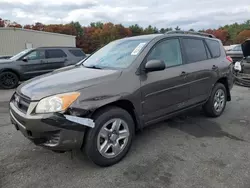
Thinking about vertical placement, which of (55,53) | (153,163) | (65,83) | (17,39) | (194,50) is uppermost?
(17,39)

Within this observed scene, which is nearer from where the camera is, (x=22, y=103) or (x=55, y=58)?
(x=22, y=103)

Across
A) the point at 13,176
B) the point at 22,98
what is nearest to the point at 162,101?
the point at 22,98

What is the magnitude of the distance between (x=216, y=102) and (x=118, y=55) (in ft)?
8.25

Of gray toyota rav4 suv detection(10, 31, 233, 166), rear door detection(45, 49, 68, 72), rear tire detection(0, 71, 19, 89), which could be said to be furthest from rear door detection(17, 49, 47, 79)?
gray toyota rav4 suv detection(10, 31, 233, 166)

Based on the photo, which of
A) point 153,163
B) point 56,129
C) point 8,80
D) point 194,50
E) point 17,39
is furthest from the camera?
point 17,39

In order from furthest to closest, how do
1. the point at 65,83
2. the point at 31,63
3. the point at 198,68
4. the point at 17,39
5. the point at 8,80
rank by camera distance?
the point at 17,39 < the point at 31,63 < the point at 8,80 < the point at 198,68 < the point at 65,83

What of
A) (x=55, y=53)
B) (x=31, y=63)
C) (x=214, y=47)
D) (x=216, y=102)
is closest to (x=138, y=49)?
(x=214, y=47)

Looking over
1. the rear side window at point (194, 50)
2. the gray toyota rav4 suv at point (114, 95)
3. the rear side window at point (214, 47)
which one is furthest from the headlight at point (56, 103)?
the rear side window at point (214, 47)

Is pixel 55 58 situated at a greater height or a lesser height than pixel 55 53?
lesser

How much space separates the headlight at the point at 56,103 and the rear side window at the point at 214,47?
10.9ft

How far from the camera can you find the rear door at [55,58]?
984 centimetres

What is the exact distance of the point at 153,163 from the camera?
2951 mm

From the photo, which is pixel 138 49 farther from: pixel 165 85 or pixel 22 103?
pixel 22 103

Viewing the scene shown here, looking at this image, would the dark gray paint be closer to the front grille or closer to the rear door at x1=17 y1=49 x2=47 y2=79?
the front grille
